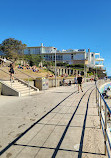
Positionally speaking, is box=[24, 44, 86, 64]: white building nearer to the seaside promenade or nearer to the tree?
the tree

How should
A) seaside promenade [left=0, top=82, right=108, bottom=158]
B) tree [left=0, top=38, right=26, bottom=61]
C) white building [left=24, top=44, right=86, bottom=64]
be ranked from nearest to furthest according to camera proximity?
seaside promenade [left=0, top=82, right=108, bottom=158], tree [left=0, top=38, right=26, bottom=61], white building [left=24, top=44, right=86, bottom=64]

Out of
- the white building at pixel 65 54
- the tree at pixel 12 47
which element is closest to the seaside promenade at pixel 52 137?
the tree at pixel 12 47

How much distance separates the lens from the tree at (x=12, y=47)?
50912 mm

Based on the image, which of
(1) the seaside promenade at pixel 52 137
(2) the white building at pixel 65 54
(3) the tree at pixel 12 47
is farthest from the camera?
(2) the white building at pixel 65 54

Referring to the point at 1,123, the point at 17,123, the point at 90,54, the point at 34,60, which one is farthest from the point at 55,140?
the point at 90,54

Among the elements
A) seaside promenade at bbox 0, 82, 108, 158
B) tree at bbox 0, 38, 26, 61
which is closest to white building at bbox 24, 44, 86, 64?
tree at bbox 0, 38, 26, 61

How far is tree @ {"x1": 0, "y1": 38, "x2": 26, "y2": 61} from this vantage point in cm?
5091

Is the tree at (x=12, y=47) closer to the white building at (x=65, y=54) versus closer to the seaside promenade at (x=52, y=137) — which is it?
the white building at (x=65, y=54)

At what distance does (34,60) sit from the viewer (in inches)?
2052

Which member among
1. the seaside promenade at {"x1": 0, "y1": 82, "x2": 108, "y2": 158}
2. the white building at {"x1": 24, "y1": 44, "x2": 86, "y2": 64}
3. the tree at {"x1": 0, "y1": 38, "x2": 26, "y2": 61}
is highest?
the white building at {"x1": 24, "y1": 44, "x2": 86, "y2": 64}

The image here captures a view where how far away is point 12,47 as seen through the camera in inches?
2029

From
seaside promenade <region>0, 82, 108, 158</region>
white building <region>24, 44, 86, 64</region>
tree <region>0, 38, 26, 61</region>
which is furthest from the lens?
white building <region>24, 44, 86, 64</region>

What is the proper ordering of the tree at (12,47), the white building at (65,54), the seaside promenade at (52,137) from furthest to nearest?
1. the white building at (65,54)
2. the tree at (12,47)
3. the seaside promenade at (52,137)

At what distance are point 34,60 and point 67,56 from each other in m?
50.3
